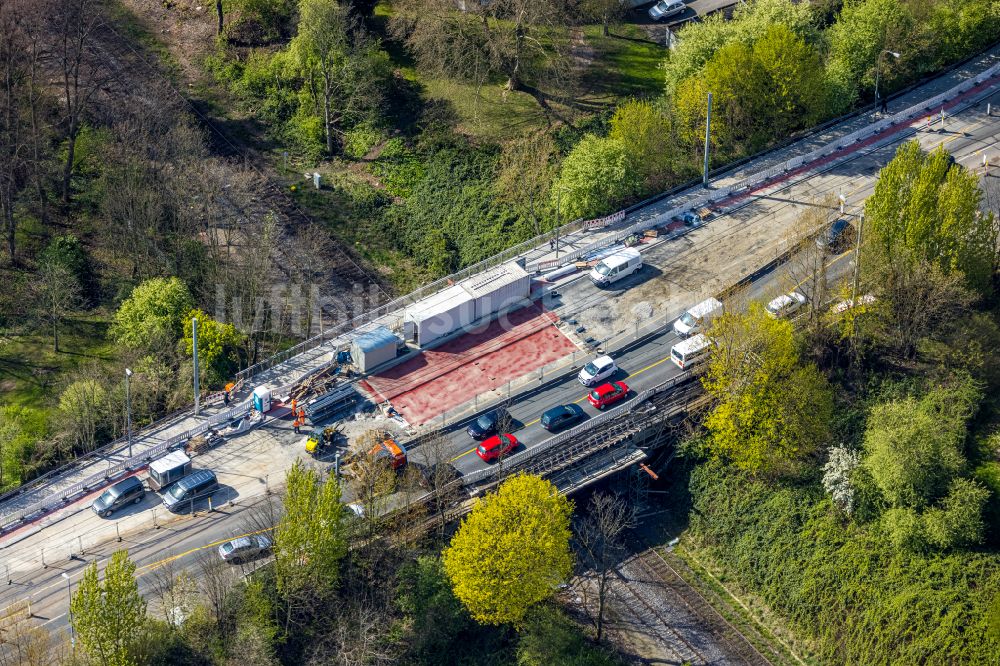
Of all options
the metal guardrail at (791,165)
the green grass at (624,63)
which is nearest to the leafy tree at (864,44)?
the metal guardrail at (791,165)

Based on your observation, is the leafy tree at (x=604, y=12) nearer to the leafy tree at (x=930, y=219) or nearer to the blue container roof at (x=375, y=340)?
the leafy tree at (x=930, y=219)

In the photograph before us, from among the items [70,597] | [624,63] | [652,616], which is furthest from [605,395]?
[624,63]

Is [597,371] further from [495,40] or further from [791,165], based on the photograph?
[495,40]

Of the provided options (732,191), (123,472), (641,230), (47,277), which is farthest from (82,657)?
(732,191)

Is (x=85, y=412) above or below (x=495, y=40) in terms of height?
below

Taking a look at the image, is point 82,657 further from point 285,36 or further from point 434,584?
point 285,36
